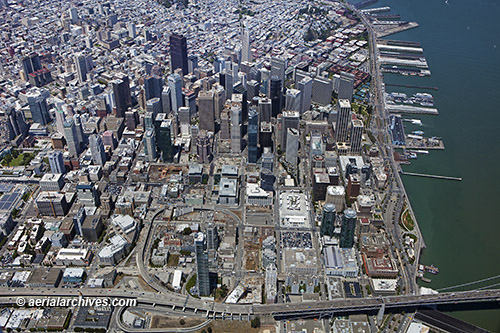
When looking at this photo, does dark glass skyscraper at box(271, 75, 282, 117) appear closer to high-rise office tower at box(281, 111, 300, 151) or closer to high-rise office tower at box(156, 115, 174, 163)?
high-rise office tower at box(281, 111, 300, 151)

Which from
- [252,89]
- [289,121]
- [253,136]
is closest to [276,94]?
[252,89]

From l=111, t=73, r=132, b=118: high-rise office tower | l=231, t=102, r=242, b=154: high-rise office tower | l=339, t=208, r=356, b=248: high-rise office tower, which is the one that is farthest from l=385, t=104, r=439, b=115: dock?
Answer: l=111, t=73, r=132, b=118: high-rise office tower

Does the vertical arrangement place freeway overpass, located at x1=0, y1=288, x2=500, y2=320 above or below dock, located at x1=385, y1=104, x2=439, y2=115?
below

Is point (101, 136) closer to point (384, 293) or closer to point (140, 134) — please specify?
point (140, 134)

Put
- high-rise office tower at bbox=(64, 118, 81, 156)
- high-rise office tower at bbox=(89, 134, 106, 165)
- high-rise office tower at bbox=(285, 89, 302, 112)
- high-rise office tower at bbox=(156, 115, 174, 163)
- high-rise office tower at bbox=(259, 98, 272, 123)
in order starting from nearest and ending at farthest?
1. high-rise office tower at bbox=(89, 134, 106, 165)
2. high-rise office tower at bbox=(156, 115, 174, 163)
3. high-rise office tower at bbox=(64, 118, 81, 156)
4. high-rise office tower at bbox=(259, 98, 272, 123)
5. high-rise office tower at bbox=(285, 89, 302, 112)

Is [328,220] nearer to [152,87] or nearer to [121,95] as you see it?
[152,87]

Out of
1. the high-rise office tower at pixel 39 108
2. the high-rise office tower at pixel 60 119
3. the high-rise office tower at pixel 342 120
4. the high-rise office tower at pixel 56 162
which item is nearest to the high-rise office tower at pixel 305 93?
the high-rise office tower at pixel 342 120

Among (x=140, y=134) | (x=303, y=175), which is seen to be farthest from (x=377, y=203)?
(x=140, y=134)

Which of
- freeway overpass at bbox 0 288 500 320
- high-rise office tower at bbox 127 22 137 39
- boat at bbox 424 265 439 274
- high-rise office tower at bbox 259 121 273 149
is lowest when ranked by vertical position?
boat at bbox 424 265 439 274
